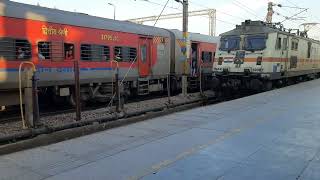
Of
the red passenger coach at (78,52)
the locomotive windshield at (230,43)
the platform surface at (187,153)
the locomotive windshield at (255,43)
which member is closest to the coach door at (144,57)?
the red passenger coach at (78,52)

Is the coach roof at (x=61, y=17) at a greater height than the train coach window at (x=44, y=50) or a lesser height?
greater

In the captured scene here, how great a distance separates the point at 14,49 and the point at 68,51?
2.31m

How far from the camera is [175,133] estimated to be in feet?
27.7

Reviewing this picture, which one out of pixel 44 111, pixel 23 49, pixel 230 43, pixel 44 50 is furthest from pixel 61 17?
pixel 230 43

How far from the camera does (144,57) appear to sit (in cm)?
1789

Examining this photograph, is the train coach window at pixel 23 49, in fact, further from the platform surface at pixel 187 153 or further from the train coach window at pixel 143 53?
the train coach window at pixel 143 53

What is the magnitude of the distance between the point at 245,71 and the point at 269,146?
11519 mm

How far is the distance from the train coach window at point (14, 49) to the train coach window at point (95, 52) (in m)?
2.44

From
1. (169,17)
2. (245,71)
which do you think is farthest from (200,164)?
(169,17)

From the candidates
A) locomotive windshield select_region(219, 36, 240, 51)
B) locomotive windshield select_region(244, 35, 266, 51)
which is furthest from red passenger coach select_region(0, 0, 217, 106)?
locomotive windshield select_region(244, 35, 266, 51)

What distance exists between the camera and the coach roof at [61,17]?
1158cm

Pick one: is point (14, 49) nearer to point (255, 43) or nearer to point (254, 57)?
point (254, 57)

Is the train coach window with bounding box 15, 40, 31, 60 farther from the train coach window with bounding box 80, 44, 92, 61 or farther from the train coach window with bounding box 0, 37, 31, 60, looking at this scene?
the train coach window with bounding box 80, 44, 92, 61

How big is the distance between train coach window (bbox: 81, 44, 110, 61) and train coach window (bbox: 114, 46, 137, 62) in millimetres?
574
